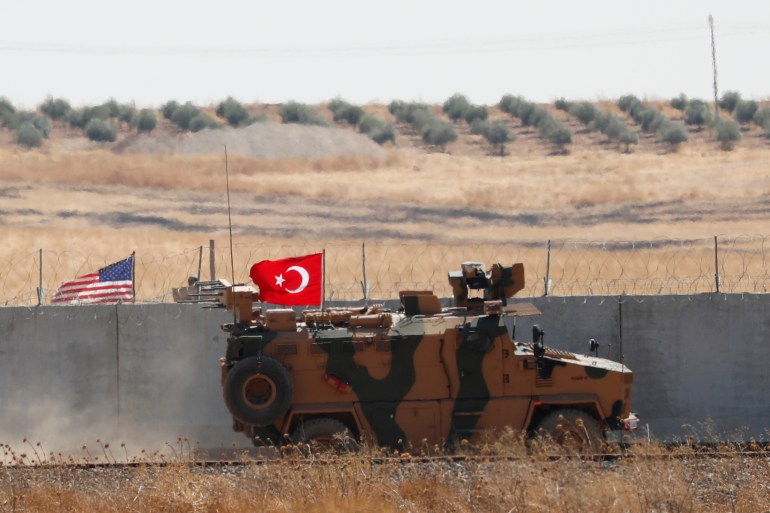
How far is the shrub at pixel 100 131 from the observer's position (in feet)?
234

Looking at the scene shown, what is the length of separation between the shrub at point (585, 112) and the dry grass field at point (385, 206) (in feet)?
22.7

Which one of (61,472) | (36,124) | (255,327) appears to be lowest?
(61,472)

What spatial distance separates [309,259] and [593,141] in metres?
55.3

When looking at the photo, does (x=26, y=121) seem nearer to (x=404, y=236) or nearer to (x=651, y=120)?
(x=651, y=120)

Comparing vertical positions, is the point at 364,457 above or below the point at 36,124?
below

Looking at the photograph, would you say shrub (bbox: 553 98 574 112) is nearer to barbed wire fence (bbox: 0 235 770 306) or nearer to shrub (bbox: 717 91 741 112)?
shrub (bbox: 717 91 741 112)

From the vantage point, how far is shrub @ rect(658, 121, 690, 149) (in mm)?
68062

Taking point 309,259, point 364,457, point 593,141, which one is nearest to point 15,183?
point 593,141

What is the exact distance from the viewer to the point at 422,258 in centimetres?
3622

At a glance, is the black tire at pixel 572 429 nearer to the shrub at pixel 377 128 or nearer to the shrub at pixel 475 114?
the shrub at pixel 377 128

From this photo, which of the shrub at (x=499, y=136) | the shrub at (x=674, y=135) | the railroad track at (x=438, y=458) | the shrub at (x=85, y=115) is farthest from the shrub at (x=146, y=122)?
the railroad track at (x=438, y=458)

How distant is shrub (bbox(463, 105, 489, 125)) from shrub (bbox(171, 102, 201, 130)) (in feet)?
51.9

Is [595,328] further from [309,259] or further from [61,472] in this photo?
[61,472]

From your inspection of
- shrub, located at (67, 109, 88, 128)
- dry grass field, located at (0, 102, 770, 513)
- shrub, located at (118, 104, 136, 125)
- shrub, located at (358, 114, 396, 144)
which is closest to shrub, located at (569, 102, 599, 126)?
dry grass field, located at (0, 102, 770, 513)
